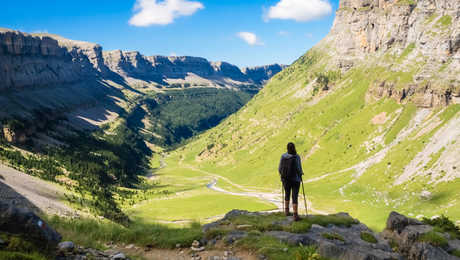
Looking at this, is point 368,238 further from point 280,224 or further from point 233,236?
point 233,236

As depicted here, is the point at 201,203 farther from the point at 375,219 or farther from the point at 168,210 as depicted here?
the point at 375,219

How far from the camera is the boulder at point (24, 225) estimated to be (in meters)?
11.8

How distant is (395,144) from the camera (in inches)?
5797

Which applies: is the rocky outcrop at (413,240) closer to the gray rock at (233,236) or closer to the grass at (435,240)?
the grass at (435,240)

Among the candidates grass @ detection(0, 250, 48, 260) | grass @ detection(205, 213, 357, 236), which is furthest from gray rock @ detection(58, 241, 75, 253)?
grass @ detection(205, 213, 357, 236)

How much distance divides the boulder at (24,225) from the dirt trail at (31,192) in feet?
279

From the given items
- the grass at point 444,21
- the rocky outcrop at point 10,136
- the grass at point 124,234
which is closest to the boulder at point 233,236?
the grass at point 124,234

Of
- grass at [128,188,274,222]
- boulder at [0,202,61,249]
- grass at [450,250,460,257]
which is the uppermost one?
boulder at [0,202,61,249]

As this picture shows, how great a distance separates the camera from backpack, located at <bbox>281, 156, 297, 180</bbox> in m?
21.5

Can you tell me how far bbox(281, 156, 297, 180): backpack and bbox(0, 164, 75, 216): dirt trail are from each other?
8411 centimetres

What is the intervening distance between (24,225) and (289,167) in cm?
1600

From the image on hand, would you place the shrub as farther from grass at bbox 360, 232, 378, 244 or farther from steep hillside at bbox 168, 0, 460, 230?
steep hillside at bbox 168, 0, 460, 230

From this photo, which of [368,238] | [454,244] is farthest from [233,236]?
[454,244]

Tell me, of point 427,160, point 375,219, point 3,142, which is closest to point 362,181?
point 427,160
